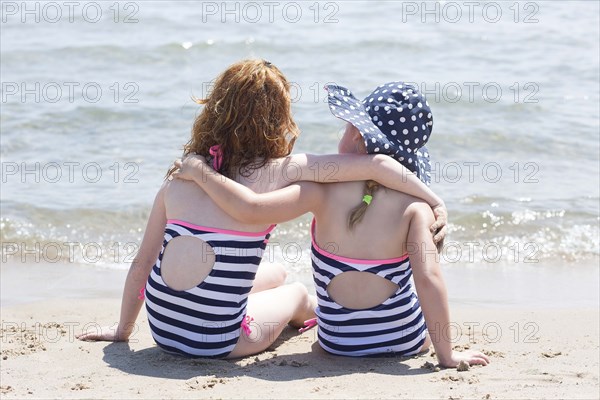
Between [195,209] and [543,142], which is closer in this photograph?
[195,209]

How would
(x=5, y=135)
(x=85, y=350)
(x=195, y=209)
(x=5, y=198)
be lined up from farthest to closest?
(x=5, y=135)
(x=5, y=198)
(x=85, y=350)
(x=195, y=209)

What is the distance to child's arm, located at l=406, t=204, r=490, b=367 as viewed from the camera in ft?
10.4

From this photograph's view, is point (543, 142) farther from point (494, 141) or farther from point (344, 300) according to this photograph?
point (344, 300)

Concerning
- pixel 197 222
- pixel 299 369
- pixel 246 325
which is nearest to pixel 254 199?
pixel 197 222

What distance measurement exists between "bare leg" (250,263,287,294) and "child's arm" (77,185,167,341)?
434 mm

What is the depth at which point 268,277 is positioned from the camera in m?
3.77

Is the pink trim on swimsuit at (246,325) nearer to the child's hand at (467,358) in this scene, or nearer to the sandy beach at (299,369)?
the sandy beach at (299,369)

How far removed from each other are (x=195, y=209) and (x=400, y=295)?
0.81m

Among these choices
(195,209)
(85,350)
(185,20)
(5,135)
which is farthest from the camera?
(185,20)

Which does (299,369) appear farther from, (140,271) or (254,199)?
(140,271)

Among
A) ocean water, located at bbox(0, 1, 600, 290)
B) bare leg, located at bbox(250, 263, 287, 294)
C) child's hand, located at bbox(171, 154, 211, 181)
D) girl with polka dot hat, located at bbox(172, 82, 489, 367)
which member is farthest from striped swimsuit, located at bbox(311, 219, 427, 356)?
ocean water, located at bbox(0, 1, 600, 290)

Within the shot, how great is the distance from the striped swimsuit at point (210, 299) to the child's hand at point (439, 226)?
60cm

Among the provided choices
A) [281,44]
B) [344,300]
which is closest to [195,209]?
[344,300]

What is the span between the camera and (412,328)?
133 inches
